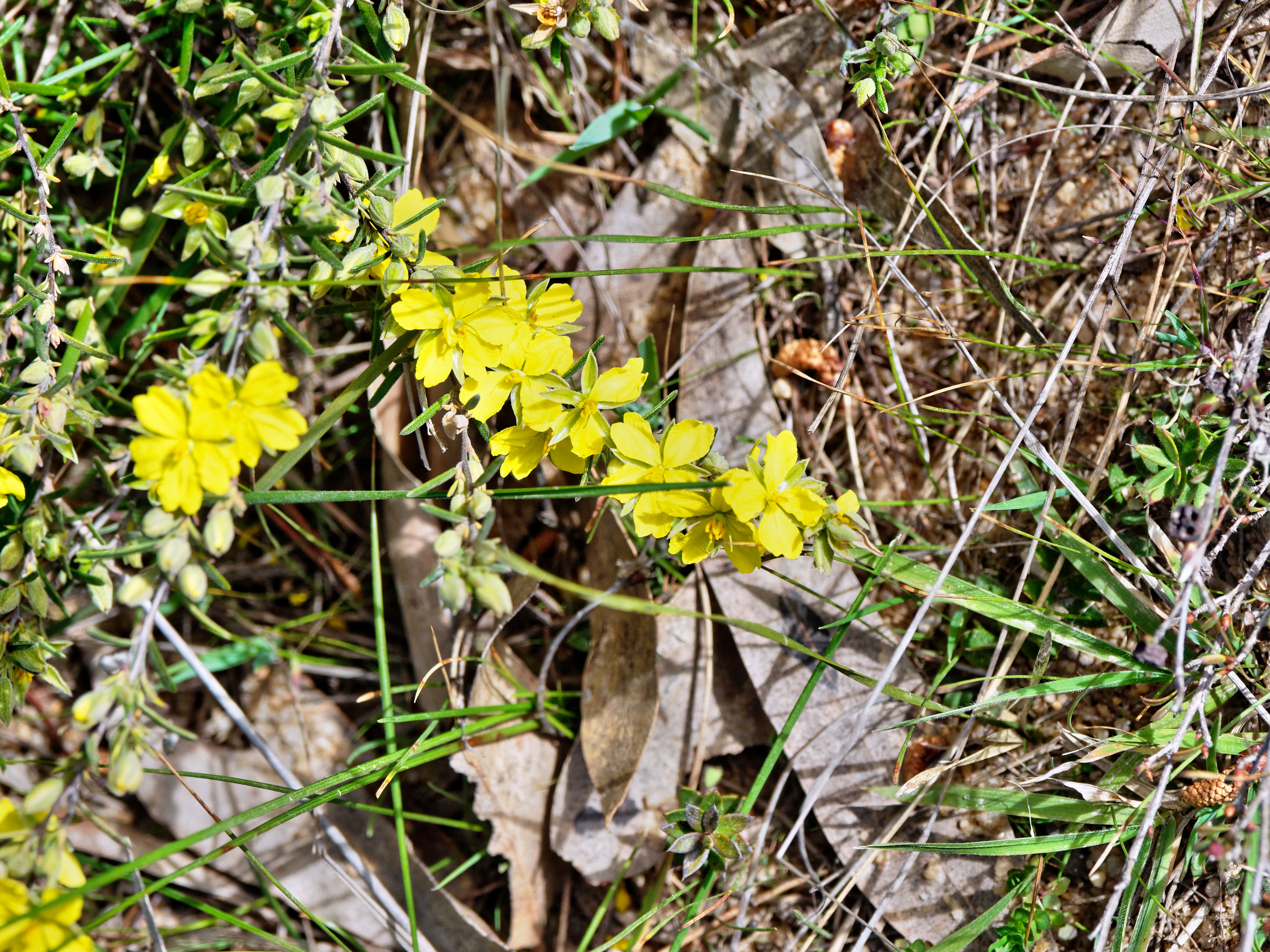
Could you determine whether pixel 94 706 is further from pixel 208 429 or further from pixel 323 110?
pixel 323 110

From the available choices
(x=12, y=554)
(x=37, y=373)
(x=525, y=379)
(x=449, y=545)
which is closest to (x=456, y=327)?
(x=525, y=379)

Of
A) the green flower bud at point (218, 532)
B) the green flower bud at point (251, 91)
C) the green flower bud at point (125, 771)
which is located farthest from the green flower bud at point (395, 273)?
the green flower bud at point (125, 771)

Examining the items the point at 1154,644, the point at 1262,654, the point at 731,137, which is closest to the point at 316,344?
the point at 731,137

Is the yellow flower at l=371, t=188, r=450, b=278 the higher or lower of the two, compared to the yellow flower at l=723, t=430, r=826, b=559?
higher

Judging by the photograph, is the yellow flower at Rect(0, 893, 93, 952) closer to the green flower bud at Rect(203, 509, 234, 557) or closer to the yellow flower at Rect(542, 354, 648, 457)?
the green flower bud at Rect(203, 509, 234, 557)

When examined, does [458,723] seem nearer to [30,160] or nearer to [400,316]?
[400,316]

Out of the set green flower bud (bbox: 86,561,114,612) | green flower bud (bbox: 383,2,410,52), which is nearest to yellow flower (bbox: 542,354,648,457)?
green flower bud (bbox: 383,2,410,52)
